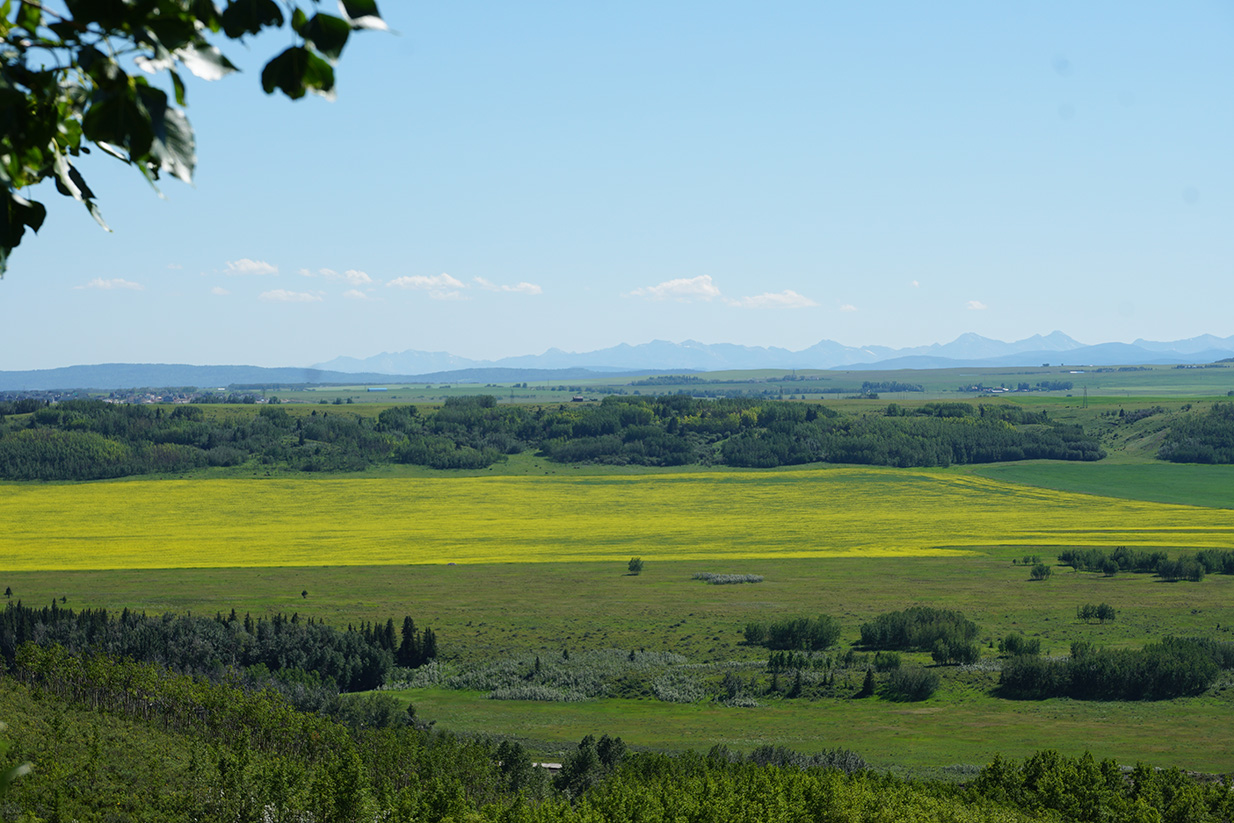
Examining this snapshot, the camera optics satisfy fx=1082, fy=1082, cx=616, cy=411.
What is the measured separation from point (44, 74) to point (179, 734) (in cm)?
4768

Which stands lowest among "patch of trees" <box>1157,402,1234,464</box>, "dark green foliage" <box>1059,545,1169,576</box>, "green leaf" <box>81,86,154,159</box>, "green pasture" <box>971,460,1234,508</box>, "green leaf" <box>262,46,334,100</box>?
"dark green foliage" <box>1059,545,1169,576</box>

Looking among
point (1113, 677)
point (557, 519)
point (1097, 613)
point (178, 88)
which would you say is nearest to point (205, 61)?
point (178, 88)

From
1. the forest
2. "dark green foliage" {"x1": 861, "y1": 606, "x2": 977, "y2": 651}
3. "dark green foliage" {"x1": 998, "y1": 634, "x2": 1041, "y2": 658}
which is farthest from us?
the forest

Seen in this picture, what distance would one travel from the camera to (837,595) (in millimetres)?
82812

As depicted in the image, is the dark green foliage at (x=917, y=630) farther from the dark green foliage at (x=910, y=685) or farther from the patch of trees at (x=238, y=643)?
the patch of trees at (x=238, y=643)

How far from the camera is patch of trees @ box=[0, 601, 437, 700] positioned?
6081 cm

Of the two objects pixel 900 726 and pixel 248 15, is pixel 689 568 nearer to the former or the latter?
pixel 900 726

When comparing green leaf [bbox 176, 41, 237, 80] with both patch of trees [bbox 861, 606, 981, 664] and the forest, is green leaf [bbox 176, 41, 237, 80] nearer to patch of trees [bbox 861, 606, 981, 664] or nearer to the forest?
patch of trees [bbox 861, 606, 981, 664]

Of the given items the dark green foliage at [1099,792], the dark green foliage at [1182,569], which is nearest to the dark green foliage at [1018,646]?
the dark green foliage at [1099,792]

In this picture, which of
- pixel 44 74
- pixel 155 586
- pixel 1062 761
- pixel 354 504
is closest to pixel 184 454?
pixel 354 504

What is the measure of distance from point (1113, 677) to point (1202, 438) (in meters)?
123

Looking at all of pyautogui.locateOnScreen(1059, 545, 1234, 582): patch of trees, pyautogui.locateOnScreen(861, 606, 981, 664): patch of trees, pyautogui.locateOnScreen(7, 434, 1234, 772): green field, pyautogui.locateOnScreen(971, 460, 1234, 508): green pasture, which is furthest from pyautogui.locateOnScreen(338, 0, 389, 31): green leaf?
pyautogui.locateOnScreen(971, 460, 1234, 508): green pasture

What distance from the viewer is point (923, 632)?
229 ft

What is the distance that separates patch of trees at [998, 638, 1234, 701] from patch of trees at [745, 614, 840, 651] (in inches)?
463
